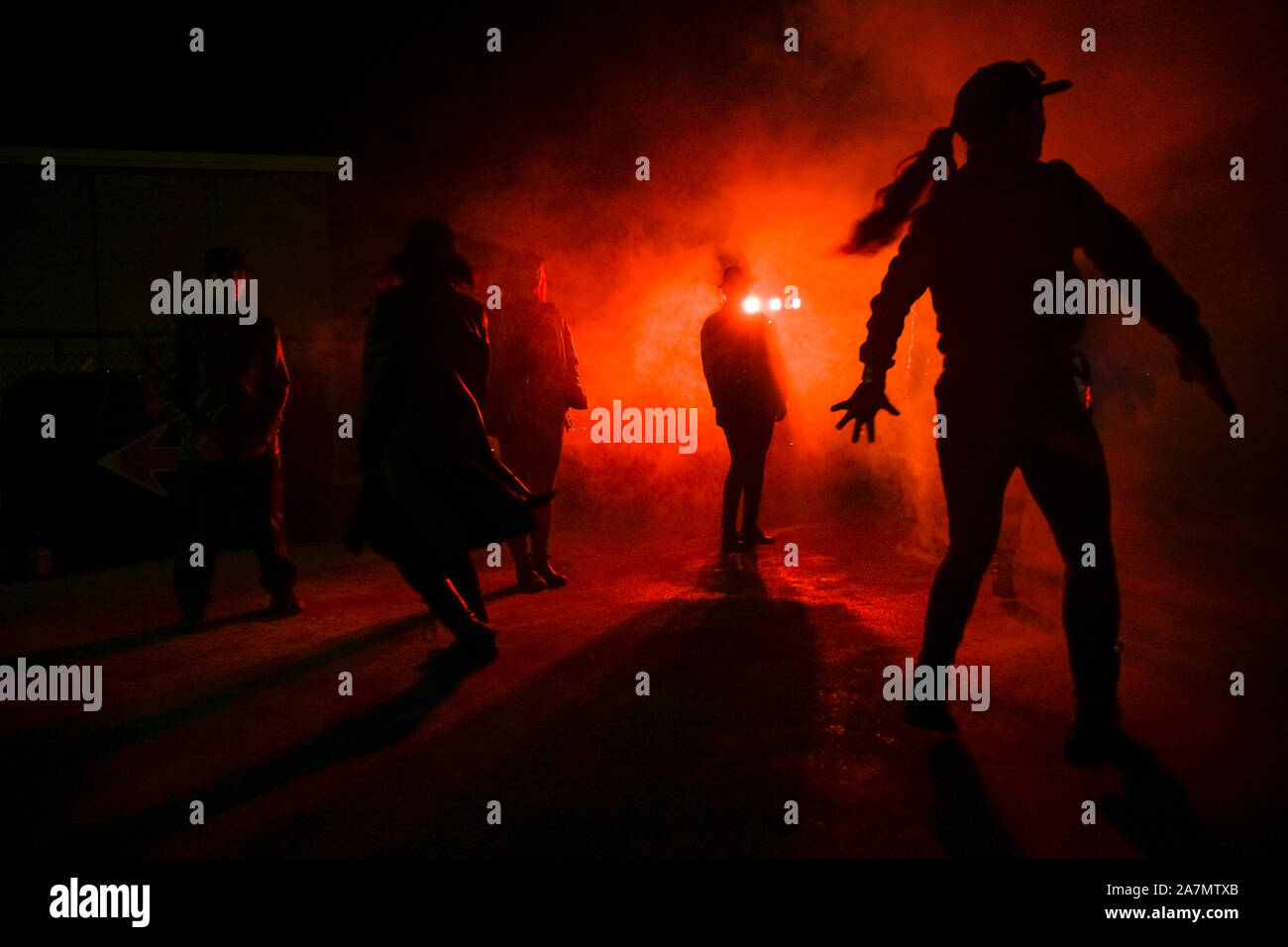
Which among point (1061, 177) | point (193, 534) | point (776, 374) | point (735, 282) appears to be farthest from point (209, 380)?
point (1061, 177)

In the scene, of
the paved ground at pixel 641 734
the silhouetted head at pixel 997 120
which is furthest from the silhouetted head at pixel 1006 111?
the paved ground at pixel 641 734

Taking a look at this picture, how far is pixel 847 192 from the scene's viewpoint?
30.2ft

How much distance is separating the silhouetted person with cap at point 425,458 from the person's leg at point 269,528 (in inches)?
54.0

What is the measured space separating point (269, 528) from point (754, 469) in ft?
10.6

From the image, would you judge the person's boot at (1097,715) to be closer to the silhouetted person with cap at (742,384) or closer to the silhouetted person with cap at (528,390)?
the silhouetted person with cap at (528,390)

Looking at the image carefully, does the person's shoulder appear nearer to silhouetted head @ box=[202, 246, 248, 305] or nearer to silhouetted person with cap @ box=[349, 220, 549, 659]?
silhouetted person with cap @ box=[349, 220, 549, 659]

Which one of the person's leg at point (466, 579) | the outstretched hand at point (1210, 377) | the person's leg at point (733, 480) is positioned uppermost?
the outstretched hand at point (1210, 377)

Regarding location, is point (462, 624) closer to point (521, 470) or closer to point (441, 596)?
point (441, 596)

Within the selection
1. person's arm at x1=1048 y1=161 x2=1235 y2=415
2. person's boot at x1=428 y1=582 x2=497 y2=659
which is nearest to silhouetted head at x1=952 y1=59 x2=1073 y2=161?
person's arm at x1=1048 y1=161 x2=1235 y2=415

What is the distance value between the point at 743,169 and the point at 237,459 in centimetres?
688

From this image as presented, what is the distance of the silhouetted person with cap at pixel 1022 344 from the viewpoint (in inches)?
99.7

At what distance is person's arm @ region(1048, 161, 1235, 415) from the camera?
8.39 feet
